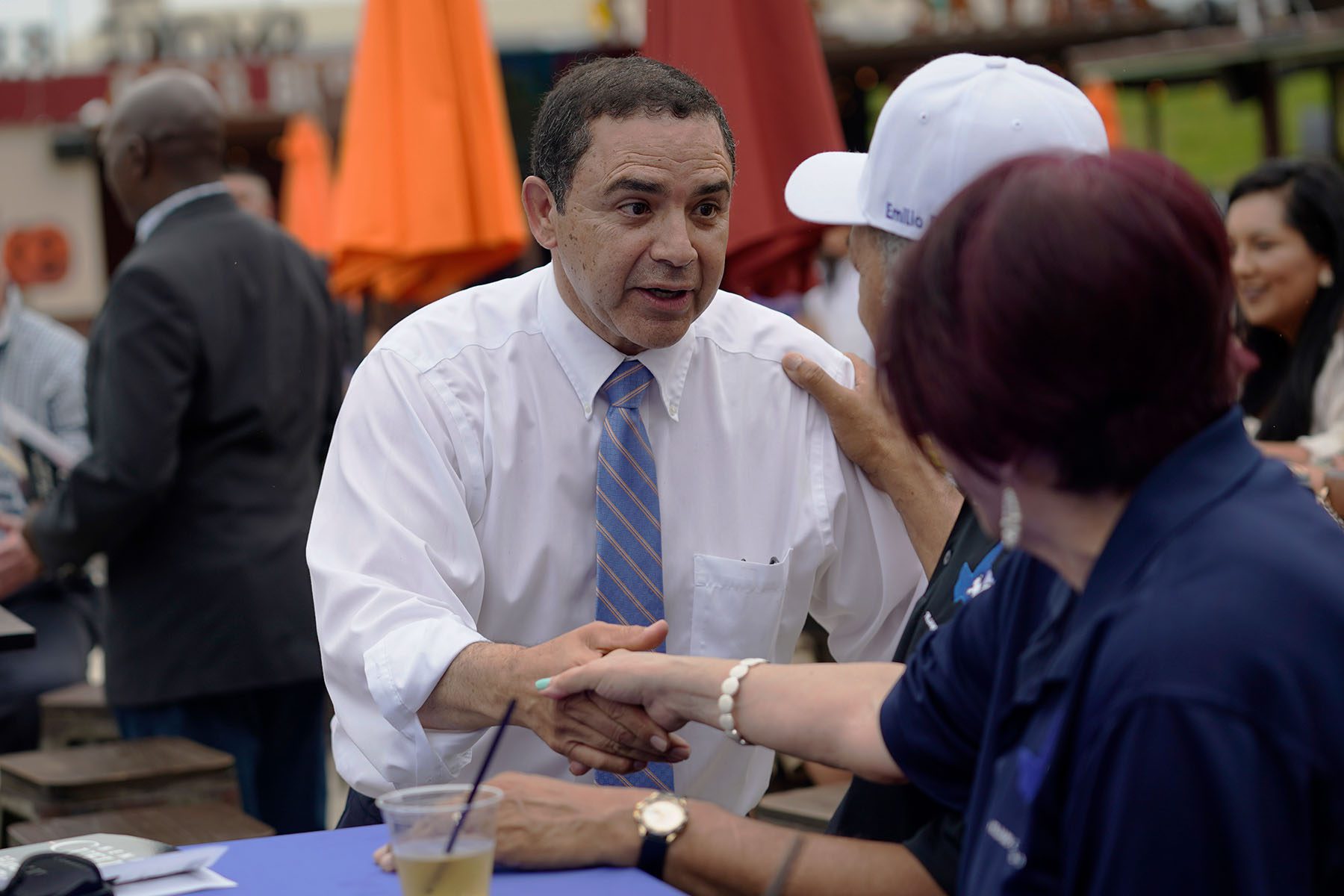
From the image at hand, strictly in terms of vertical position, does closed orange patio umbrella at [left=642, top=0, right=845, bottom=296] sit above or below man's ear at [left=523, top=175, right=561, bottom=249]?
above

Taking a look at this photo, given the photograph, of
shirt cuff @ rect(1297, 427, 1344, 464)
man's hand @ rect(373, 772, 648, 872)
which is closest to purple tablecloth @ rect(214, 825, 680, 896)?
man's hand @ rect(373, 772, 648, 872)

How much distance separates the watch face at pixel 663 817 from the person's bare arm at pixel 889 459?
0.82 m

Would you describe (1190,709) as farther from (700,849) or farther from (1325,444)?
(1325,444)

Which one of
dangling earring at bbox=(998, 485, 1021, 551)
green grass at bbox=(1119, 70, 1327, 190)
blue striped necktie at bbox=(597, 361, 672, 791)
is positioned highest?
green grass at bbox=(1119, 70, 1327, 190)

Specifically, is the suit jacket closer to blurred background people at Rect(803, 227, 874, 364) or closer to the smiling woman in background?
the smiling woman in background

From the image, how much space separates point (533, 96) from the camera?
11.1m

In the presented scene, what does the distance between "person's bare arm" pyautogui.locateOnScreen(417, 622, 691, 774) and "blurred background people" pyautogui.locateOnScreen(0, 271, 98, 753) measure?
261 centimetres

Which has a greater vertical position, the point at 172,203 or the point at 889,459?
the point at 172,203

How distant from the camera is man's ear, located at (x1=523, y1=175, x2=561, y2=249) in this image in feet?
8.29

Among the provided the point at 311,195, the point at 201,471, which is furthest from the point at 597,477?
the point at 311,195

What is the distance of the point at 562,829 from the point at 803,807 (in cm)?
149

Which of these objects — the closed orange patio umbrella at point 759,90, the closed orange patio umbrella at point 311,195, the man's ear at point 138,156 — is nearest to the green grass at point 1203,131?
the closed orange patio umbrella at point 311,195

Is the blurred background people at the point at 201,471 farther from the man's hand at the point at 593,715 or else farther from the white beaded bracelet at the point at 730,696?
the white beaded bracelet at the point at 730,696

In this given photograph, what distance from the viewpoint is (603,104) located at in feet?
7.82
